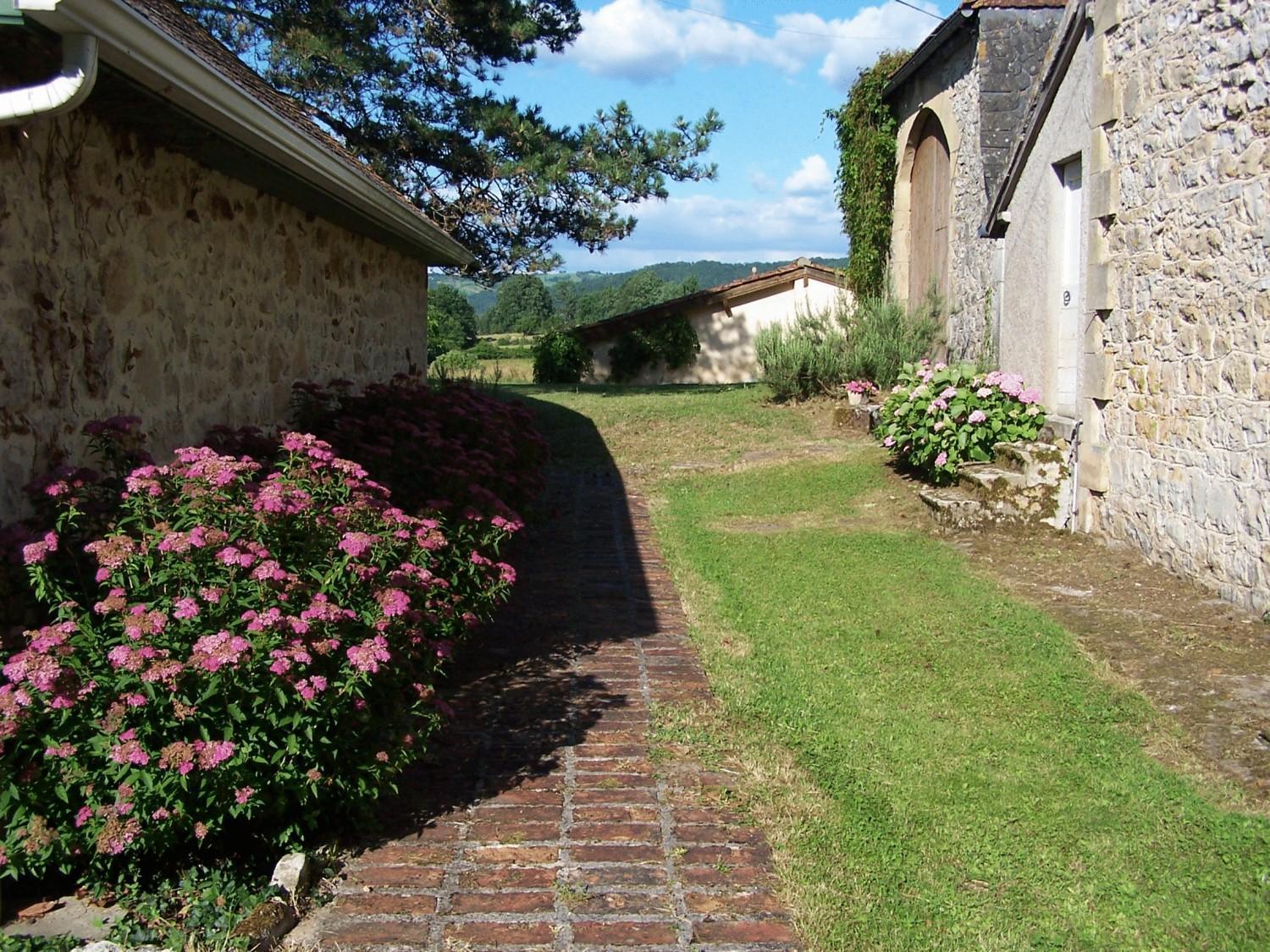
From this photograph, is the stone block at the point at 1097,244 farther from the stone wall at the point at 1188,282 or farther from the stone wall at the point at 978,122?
the stone wall at the point at 978,122

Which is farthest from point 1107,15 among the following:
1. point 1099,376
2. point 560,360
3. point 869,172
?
point 560,360

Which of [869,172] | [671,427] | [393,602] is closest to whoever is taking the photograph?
[393,602]

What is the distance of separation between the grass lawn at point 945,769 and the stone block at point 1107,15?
4119mm

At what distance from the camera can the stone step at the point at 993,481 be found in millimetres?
9125

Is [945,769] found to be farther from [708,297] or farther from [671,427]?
[708,297]

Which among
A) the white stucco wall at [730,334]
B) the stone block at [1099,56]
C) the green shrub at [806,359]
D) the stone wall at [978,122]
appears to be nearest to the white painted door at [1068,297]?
the stone block at [1099,56]

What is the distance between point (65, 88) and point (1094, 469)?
299 inches


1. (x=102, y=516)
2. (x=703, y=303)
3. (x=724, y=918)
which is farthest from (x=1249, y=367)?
(x=703, y=303)

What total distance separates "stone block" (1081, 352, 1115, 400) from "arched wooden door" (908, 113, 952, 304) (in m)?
6.18

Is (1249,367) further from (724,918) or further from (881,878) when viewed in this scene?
(724,918)

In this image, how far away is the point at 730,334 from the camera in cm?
2792

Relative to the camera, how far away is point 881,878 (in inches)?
144

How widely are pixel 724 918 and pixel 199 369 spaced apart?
3.66 metres

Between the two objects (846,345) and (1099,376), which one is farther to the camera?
(846,345)
